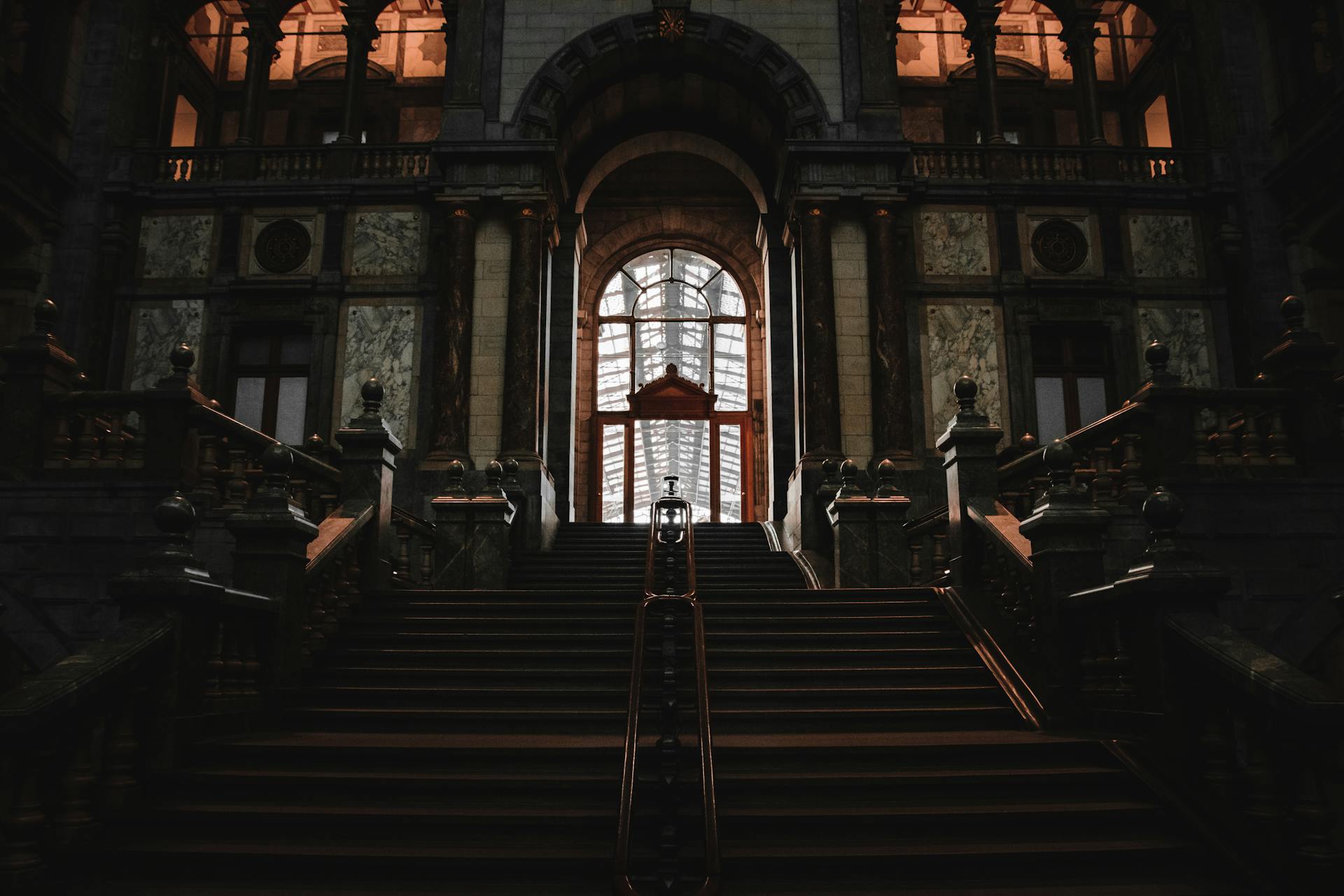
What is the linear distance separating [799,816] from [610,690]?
7.27ft

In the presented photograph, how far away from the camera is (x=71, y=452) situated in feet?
31.9

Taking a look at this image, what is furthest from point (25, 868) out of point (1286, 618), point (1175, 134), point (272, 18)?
point (1175, 134)

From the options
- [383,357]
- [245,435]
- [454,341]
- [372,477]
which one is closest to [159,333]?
[383,357]

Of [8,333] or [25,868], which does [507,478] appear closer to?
[8,333]

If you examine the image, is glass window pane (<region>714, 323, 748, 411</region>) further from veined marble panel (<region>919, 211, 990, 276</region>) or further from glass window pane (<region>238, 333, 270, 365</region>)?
glass window pane (<region>238, 333, 270, 365</region>)

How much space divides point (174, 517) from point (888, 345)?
40.9 feet

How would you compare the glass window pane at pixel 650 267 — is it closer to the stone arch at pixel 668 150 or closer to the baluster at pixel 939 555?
the stone arch at pixel 668 150

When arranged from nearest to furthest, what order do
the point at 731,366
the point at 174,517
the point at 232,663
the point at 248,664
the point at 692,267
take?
the point at 174,517
the point at 232,663
the point at 248,664
the point at 731,366
the point at 692,267

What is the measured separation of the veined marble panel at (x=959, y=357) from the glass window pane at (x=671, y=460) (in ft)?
20.5

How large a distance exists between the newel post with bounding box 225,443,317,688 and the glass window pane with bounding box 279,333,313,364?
1102 centimetres

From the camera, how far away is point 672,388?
22.6 metres

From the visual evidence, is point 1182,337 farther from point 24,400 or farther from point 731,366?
point 24,400

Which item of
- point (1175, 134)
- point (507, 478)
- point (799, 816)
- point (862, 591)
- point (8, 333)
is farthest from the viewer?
point (1175, 134)

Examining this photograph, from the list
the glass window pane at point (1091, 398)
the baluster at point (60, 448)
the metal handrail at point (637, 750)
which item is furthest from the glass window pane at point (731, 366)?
the baluster at point (60, 448)
